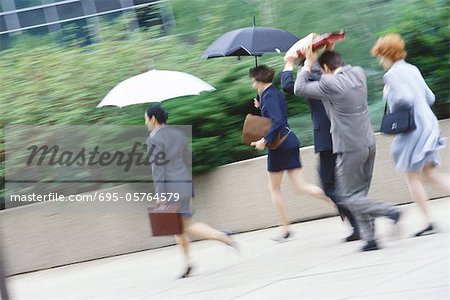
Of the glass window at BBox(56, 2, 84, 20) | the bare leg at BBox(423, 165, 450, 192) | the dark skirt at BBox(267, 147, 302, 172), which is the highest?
the dark skirt at BBox(267, 147, 302, 172)

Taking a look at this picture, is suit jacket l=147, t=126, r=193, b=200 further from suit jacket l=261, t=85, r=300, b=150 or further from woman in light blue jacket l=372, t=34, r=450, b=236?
woman in light blue jacket l=372, t=34, r=450, b=236

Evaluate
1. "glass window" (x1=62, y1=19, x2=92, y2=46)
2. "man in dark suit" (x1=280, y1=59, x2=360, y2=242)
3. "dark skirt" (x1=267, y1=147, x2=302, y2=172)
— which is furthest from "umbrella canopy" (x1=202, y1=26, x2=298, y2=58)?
"glass window" (x1=62, y1=19, x2=92, y2=46)

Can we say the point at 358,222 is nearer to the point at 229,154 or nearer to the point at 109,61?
the point at 229,154

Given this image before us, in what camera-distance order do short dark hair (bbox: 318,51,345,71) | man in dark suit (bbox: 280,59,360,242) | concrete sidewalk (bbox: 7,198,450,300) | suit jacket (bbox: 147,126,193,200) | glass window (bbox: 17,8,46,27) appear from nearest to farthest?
concrete sidewalk (bbox: 7,198,450,300) < short dark hair (bbox: 318,51,345,71) < suit jacket (bbox: 147,126,193,200) < man in dark suit (bbox: 280,59,360,242) < glass window (bbox: 17,8,46,27)

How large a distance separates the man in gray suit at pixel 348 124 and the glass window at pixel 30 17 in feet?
46.7

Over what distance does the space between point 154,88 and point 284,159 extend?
1.35 meters

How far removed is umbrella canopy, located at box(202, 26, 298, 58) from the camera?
27.8ft

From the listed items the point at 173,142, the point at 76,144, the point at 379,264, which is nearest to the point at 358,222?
the point at 379,264

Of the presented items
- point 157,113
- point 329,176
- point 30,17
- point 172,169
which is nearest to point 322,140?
point 329,176

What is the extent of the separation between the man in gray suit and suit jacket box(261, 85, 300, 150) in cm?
66

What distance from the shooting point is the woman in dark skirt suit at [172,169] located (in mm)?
7691

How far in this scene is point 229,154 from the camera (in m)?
10.0

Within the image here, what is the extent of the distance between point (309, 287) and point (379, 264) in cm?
65

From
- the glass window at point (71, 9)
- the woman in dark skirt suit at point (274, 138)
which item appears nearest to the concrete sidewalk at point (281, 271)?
the woman in dark skirt suit at point (274, 138)
